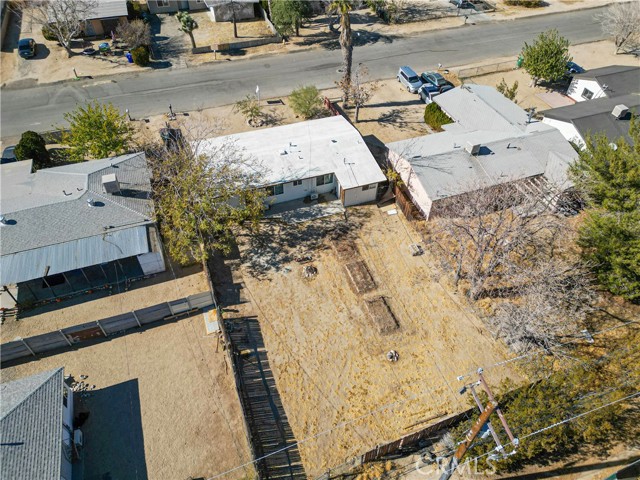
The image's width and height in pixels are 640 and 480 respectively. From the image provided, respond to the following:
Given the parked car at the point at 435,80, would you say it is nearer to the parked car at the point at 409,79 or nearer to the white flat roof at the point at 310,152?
the parked car at the point at 409,79

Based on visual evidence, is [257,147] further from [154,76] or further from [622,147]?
[622,147]

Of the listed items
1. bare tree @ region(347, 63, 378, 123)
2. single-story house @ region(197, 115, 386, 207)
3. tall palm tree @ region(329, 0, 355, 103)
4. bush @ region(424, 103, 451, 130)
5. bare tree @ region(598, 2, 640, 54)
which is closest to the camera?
single-story house @ region(197, 115, 386, 207)

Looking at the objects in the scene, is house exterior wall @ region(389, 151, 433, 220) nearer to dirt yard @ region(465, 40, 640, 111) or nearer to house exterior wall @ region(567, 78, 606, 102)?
dirt yard @ region(465, 40, 640, 111)

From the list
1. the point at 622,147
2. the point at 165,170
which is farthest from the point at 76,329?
the point at 622,147

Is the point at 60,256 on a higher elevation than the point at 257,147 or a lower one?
lower

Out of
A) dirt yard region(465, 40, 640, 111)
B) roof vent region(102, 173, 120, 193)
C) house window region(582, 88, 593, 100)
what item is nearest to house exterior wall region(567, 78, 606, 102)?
house window region(582, 88, 593, 100)

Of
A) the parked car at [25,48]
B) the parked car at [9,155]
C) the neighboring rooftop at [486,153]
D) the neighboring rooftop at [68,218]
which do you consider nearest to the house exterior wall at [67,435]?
the neighboring rooftop at [68,218]
